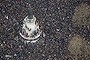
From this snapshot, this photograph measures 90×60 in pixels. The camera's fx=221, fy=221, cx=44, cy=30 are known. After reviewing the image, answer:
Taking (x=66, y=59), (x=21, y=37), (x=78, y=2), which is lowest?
(x=66, y=59)

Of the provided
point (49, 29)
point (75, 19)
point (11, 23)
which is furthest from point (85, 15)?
point (11, 23)

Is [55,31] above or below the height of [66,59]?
above

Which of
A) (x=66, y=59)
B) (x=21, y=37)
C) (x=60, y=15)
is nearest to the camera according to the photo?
(x=66, y=59)

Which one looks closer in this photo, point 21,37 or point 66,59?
point 66,59

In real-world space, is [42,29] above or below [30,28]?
below

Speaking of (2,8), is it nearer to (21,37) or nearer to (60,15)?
(21,37)

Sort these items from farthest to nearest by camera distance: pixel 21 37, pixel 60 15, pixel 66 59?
pixel 60 15, pixel 21 37, pixel 66 59

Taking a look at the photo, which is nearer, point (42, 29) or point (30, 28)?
point (30, 28)

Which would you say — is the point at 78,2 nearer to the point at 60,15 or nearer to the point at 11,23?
the point at 60,15
